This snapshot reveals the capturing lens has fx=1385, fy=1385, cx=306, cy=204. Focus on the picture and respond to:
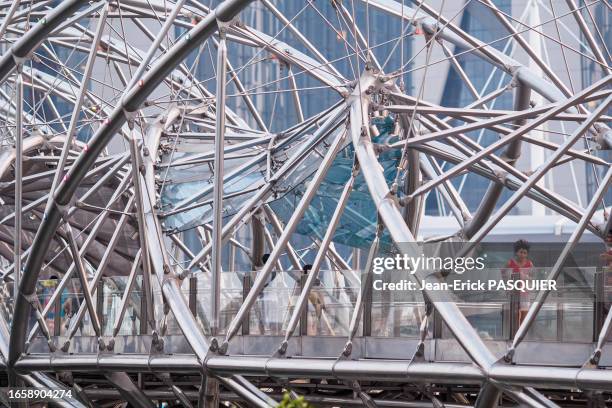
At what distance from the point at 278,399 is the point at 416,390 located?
3.26 m

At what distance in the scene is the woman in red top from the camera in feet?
71.8

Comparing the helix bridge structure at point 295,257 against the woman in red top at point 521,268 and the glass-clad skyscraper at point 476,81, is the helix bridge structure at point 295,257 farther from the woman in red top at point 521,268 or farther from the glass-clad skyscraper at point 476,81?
the glass-clad skyscraper at point 476,81

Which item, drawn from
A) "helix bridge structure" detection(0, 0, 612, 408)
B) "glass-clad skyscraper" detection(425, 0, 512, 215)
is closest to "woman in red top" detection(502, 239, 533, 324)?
"helix bridge structure" detection(0, 0, 612, 408)

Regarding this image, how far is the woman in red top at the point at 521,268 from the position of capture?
71.8ft

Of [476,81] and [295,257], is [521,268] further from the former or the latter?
[476,81]

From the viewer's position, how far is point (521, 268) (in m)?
22.1

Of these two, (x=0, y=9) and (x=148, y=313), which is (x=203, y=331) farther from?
(x=0, y=9)

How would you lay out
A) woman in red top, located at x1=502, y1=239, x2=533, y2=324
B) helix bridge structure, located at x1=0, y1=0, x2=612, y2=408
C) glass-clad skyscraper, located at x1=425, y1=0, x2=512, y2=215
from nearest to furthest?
woman in red top, located at x1=502, y1=239, x2=533, y2=324
helix bridge structure, located at x1=0, y1=0, x2=612, y2=408
glass-clad skyscraper, located at x1=425, y1=0, x2=512, y2=215

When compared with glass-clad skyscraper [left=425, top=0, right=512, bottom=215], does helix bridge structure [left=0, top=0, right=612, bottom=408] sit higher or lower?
lower

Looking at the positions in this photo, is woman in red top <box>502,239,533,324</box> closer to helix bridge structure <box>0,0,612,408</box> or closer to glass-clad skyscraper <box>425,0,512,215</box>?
helix bridge structure <box>0,0,612,408</box>

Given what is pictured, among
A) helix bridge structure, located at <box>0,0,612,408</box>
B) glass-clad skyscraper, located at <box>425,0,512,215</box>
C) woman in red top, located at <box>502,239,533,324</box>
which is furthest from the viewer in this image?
glass-clad skyscraper, located at <box>425,0,512,215</box>

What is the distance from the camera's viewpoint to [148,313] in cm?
2930

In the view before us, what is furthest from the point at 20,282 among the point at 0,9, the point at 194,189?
the point at 0,9

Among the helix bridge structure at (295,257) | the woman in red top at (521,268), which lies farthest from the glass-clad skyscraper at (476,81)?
the woman in red top at (521,268)
